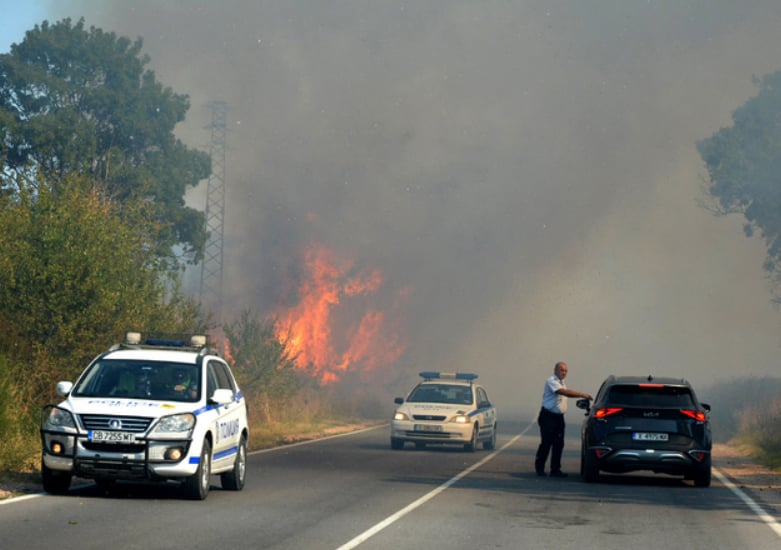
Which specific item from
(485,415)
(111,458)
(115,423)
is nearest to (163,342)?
(115,423)

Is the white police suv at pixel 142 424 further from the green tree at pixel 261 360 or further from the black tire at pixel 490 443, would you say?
the green tree at pixel 261 360

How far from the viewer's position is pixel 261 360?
40781mm

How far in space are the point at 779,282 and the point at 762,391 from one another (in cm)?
558

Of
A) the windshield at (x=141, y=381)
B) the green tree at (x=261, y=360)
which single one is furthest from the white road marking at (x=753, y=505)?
the green tree at (x=261, y=360)

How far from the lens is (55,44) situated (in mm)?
57719

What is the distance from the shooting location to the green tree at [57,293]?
25641 millimetres

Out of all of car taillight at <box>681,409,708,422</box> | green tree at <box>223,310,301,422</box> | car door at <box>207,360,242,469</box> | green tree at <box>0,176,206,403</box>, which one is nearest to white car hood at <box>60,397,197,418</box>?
car door at <box>207,360,242,469</box>

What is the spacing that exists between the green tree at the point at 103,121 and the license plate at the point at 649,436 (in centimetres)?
3622

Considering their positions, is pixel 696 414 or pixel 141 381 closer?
pixel 141 381

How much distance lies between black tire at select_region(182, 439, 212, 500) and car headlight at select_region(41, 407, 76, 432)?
5.23 feet

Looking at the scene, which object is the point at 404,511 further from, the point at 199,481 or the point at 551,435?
the point at 551,435

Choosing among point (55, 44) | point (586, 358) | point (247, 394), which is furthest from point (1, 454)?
point (586, 358)

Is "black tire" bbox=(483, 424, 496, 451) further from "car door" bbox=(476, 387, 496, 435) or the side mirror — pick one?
the side mirror

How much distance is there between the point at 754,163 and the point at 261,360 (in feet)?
77.5
